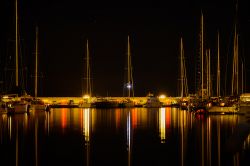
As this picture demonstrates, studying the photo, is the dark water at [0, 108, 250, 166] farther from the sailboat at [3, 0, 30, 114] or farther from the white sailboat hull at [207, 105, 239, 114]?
the sailboat at [3, 0, 30, 114]

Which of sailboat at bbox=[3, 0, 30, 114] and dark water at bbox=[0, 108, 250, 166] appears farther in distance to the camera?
sailboat at bbox=[3, 0, 30, 114]

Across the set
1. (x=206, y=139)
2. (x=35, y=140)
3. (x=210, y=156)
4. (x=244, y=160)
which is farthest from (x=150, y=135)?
(x=244, y=160)

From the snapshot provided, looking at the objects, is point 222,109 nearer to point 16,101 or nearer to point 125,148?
point 16,101

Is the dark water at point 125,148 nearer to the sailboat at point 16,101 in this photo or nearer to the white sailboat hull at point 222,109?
the white sailboat hull at point 222,109

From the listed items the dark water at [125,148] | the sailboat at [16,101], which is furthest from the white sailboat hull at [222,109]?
the sailboat at [16,101]

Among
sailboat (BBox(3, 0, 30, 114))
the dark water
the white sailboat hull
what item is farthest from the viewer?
sailboat (BBox(3, 0, 30, 114))

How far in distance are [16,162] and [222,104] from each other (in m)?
34.6

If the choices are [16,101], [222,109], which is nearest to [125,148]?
[222,109]

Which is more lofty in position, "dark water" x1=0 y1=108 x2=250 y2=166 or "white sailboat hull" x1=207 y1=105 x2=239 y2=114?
"white sailboat hull" x1=207 y1=105 x2=239 y2=114

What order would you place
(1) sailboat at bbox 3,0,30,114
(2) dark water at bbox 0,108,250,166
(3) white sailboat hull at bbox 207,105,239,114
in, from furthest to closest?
(1) sailboat at bbox 3,0,30,114, (3) white sailboat hull at bbox 207,105,239,114, (2) dark water at bbox 0,108,250,166

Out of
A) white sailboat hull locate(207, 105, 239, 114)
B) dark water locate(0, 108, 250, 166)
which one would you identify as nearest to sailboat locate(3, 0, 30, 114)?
white sailboat hull locate(207, 105, 239, 114)

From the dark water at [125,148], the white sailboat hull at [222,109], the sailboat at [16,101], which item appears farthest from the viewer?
the sailboat at [16,101]

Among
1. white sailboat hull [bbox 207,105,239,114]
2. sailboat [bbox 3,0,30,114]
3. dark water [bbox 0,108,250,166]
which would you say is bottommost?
dark water [bbox 0,108,250,166]

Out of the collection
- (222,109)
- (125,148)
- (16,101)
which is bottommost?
(125,148)
